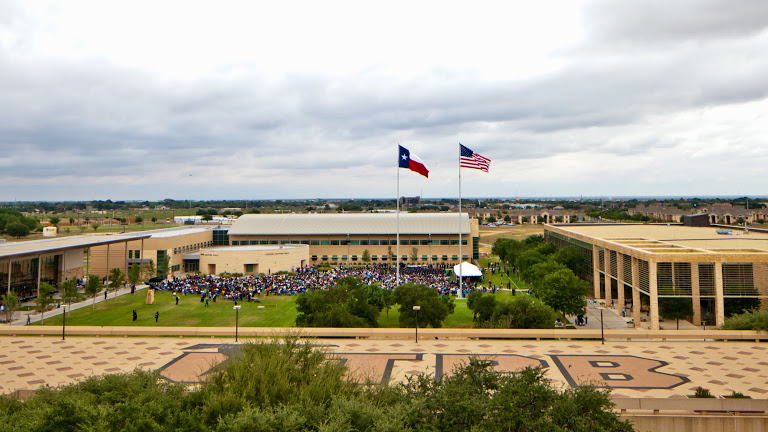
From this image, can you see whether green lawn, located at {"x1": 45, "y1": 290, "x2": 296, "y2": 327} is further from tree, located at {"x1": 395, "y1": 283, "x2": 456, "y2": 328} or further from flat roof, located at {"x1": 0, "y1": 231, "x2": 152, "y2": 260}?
tree, located at {"x1": 395, "y1": 283, "x2": 456, "y2": 328}

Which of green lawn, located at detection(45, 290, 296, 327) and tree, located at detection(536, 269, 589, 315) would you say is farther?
green lawn, located at detection(45, 290, 296, 327)

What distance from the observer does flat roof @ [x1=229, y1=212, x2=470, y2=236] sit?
252ft

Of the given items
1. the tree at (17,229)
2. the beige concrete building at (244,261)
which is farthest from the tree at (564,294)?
the tree at (17,229)

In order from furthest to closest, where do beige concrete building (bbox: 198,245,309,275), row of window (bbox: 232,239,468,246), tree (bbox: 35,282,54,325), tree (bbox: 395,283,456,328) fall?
row of window (bbox: 232,239,468,246), beige concrete building (bbox: 198,245,309,275), tree (bbox: 35,282,54,325), tree (bbox: 395,283,456,328)

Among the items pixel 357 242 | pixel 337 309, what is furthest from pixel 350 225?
pixel 337 309

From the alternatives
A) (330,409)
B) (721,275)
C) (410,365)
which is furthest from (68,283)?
(721,275)

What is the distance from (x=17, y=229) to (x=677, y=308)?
110 metres

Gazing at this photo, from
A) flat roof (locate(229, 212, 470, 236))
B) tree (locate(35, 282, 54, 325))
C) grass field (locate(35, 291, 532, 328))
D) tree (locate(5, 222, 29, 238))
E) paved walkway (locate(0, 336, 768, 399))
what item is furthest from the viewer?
tree (locate(5, 222, 29, 238))

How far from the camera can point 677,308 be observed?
114 feet

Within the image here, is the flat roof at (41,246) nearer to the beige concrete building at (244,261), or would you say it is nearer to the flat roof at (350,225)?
the beige concrete building at (244,261)

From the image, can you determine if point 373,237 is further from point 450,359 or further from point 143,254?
point 450,359

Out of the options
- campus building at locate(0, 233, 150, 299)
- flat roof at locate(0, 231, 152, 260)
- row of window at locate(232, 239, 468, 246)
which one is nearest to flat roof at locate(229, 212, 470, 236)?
row of window at locate(232, 239, 468, 246)

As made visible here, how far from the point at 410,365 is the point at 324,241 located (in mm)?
58916

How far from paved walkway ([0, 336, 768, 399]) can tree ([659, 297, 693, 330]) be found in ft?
36.5
